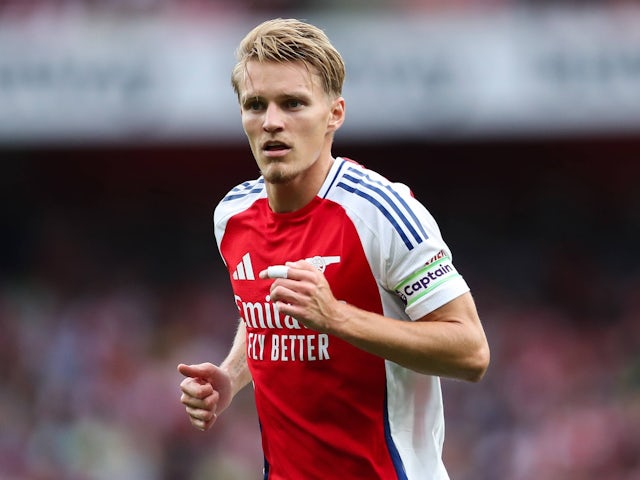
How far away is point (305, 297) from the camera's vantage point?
3367 mm

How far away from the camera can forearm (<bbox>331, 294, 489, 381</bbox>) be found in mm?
3473

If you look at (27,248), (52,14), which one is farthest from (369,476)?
(27,248)

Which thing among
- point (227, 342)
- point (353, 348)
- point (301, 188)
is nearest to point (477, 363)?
point (353, 348)

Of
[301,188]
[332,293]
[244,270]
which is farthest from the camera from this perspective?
[244,270]

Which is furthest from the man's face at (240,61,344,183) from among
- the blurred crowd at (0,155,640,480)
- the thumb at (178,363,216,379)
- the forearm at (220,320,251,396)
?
the blurred crowd at (0,155,640,480)

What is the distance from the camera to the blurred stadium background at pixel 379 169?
10953 mm

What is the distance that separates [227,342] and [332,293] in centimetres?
855

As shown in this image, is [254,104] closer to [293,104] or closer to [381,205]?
[293,104]

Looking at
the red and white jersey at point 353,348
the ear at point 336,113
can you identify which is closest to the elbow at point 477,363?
the red and white jersey at point 353,348

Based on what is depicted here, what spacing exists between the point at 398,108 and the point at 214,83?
1844 millimetres

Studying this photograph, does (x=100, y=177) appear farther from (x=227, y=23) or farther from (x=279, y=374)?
(x=279, y=374)

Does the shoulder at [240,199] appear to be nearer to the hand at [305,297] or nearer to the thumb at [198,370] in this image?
the thumb at [198,370]

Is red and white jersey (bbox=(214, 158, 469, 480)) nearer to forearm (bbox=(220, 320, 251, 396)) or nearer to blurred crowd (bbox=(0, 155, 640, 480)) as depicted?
forearm (bbox=(220, 320, 251, 396))

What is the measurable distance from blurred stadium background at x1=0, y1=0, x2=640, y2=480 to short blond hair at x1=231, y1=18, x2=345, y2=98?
23.4 feet
